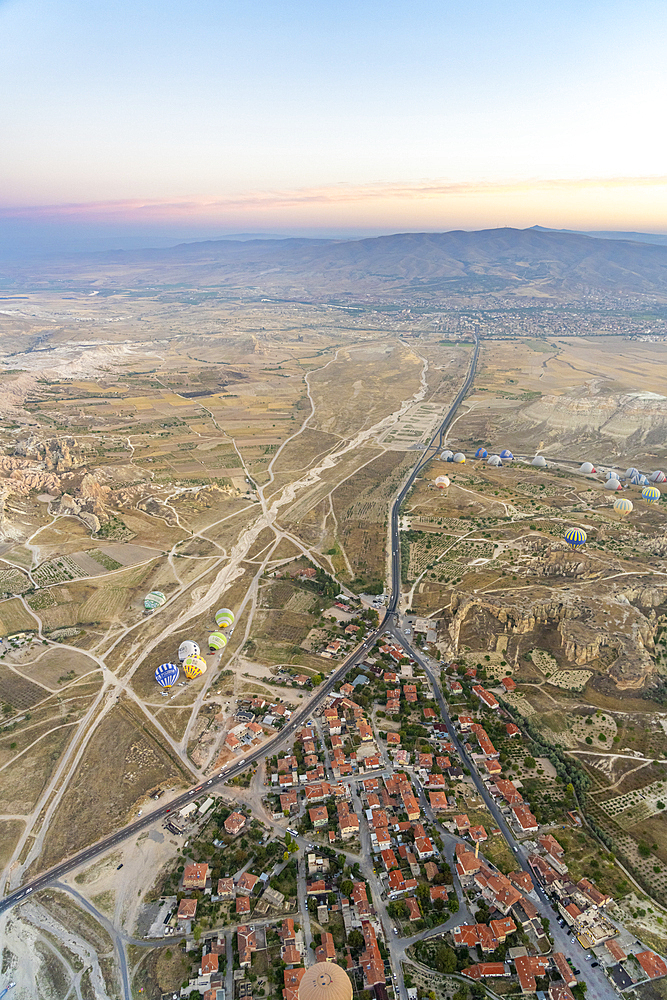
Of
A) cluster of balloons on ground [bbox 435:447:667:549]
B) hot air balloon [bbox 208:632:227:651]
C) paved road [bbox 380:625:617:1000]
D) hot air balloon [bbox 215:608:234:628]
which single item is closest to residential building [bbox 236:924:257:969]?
paved road [bbox 380:625:617:1000]

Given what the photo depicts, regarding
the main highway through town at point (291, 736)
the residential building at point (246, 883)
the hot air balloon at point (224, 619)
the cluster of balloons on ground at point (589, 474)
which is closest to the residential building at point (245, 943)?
the residential building at point (246, 883)

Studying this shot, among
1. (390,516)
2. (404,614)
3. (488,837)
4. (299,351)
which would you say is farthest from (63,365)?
(488,837)

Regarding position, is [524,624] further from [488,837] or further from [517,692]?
[488,837]

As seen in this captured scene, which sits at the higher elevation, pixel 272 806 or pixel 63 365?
pixel 63 365

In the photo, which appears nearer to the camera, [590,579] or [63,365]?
[590,579]

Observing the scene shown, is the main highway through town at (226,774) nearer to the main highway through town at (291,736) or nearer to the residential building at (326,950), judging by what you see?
the main highway through town at (291,736)

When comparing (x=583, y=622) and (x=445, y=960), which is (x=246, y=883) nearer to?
(x=445, y=960)

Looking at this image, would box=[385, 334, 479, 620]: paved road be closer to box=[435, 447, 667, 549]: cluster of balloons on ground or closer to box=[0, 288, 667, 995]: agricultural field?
box=[0, 288, 667, 995]: agricultural field
